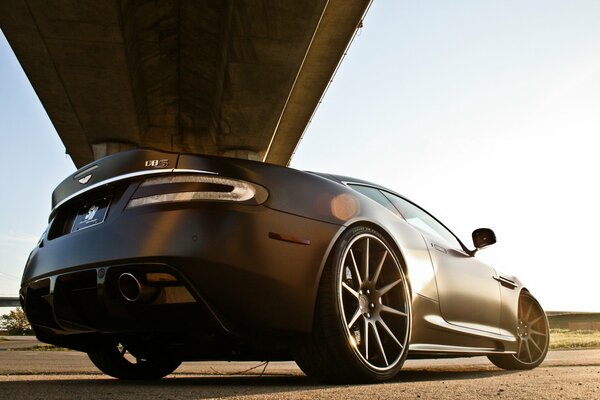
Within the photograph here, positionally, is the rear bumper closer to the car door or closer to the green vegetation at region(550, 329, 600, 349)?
the car door

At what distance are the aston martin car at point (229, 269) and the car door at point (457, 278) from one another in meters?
0.30

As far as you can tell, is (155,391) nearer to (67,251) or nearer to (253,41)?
(67,251)

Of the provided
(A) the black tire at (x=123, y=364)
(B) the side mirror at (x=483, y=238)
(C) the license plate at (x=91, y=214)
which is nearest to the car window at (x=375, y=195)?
(B) the side mirror at (x=483, y=238)

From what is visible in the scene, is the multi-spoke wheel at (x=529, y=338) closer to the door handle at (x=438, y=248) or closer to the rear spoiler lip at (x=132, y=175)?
the door handle at (x=438, y=248)

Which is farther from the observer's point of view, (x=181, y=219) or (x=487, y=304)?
(x=487, y=304)

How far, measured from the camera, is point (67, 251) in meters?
3.30

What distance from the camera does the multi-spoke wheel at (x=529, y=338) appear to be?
18.1 ft

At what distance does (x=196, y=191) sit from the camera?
3061 millimetres

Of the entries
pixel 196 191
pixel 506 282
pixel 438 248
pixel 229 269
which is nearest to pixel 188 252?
pixel 229 269

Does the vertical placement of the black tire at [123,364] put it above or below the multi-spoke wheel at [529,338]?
below

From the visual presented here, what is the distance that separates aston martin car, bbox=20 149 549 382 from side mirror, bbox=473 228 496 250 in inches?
49.4

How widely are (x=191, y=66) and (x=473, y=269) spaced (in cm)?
1679

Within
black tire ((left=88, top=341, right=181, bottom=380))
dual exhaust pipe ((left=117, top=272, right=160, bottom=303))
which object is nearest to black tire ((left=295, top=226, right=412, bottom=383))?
dual exhaust pipe ((left=117, top=272, right=160, bottom=303))

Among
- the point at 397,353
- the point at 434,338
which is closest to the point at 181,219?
the point at 397,353
